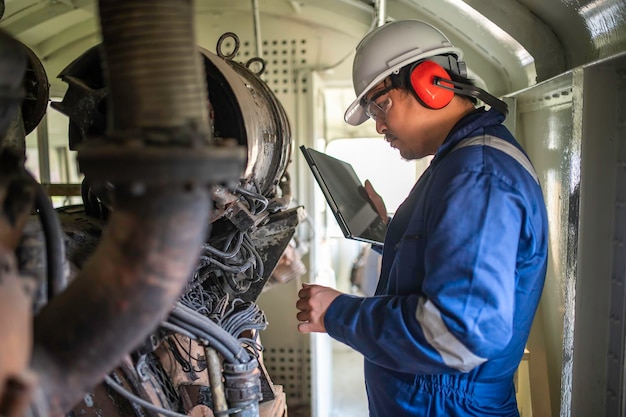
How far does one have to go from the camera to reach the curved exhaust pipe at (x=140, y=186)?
0.55 meters

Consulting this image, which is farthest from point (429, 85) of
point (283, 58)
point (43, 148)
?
point (43, 148)

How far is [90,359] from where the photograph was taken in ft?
1.93

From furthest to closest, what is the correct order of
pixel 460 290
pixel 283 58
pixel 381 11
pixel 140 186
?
pixel 283 58, pixel 381 11, pixel 460 290, pixel 140 186

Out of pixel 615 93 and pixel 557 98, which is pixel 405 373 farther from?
pixel 557 98

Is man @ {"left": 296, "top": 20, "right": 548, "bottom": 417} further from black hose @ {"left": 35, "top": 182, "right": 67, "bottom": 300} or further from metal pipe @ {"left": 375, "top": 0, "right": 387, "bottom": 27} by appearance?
metal pipe @ {"left": 375, "top": 0, "right": 387, "bottom": 27}

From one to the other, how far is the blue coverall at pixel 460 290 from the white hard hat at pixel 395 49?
0.23m

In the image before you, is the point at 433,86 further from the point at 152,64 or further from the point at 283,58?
the point at 283,58

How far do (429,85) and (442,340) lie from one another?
64cm

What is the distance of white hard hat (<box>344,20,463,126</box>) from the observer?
1.28 m

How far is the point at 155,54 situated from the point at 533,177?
0.91 m

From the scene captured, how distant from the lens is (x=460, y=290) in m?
0.97

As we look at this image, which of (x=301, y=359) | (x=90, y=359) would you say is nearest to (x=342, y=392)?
(x=301, y=359)

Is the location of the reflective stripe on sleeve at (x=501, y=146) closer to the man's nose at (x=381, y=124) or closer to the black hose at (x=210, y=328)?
the man's nose at (x=381, y=124)

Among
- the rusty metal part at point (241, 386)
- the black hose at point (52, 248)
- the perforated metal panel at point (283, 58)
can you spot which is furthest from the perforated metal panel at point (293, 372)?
the black hose at point (52, 248)
